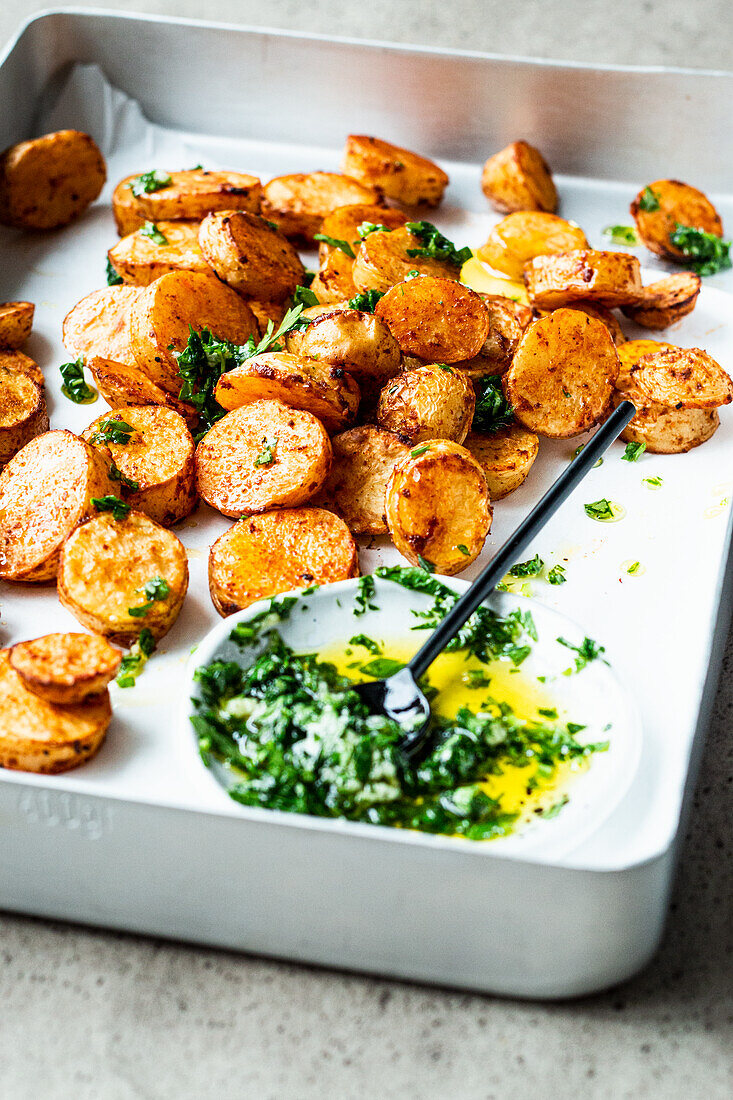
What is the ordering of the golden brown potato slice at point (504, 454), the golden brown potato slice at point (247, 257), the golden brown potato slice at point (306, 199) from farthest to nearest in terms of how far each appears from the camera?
the golden brown potato slice at point (306, 199), the golden brown potato slice at point (247, 257), the golden brown potato slice at point (504, 454)

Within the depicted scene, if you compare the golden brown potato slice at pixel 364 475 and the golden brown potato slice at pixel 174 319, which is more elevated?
the golden brown potato slice at pixel 174 319

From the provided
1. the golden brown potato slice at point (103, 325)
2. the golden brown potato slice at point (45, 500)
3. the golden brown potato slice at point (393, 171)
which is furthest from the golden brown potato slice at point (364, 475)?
the golden brown potato slice at point (393, 171)

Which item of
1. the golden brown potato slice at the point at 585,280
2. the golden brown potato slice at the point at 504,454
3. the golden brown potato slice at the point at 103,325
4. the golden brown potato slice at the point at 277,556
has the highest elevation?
the golden brown potato slice at the point at 585,280

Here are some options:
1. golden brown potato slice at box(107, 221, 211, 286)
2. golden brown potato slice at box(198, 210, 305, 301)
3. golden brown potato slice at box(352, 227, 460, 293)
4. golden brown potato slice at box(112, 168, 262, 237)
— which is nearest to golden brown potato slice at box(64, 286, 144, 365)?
golden brown potato slice at box(107, 221, 211, 286)

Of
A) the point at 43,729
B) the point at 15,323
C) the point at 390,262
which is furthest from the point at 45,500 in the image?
the point at 390,262

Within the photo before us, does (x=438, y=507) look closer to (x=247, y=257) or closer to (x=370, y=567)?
(x=370, y=567)

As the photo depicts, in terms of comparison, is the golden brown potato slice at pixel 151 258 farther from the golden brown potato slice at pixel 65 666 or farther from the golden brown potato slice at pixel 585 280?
the golden brown potato slice at pixel 65 666

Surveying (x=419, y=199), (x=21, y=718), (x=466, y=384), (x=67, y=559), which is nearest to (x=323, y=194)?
(x=419, y=199)
